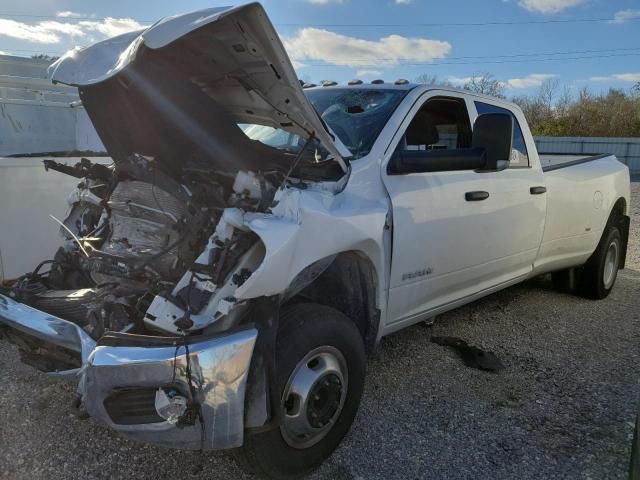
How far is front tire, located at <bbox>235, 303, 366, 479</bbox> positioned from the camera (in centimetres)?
252

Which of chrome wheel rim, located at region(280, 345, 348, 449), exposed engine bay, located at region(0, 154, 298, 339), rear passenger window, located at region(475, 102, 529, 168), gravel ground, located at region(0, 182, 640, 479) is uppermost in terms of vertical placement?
rear passenger window, located at region(475, 102, 529, 168)

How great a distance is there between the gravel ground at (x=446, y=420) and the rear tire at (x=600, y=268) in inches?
42.5

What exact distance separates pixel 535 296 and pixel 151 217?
463cm

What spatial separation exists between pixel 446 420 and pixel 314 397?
1.11m

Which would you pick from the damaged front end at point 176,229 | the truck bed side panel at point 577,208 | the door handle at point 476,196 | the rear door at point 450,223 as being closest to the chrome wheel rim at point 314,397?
the damaged front end at point 176,229

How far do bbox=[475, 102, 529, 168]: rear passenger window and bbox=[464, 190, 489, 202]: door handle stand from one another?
0.68 m

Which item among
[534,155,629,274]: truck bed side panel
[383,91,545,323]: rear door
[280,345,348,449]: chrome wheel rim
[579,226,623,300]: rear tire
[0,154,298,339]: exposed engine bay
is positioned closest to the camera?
[0,154,298,339]: exposed engine bay

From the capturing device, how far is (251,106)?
324 cm

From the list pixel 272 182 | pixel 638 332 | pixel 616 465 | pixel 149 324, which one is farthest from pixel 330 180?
pixel 638 332

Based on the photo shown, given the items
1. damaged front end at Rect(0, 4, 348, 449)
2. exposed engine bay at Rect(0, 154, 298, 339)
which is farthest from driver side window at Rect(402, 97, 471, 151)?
exposed engine bay at Rect(0, 154, 298, 339)

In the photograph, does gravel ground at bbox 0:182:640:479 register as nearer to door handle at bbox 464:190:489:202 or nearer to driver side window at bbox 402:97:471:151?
door handle at bbox 464:190:489:202

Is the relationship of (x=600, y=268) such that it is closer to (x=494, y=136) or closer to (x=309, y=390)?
(x=494, y=136)

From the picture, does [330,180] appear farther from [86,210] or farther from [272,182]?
[86,210]

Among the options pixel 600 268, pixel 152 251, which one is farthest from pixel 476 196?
pixel 600 268
